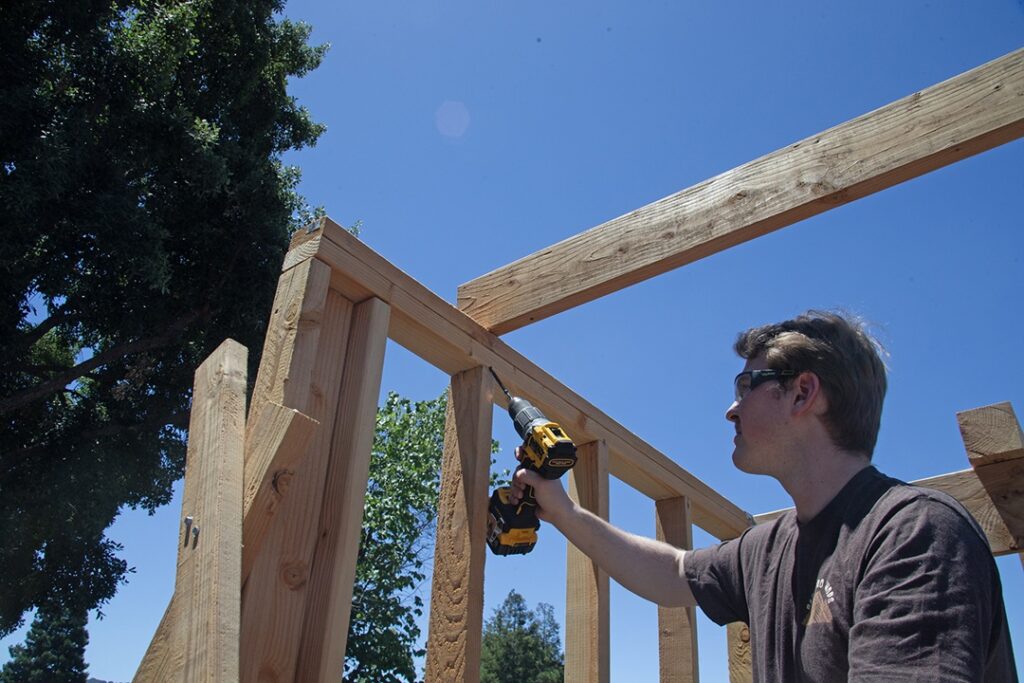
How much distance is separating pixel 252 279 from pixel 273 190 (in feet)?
4.25

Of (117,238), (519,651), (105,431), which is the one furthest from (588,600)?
(519,651)

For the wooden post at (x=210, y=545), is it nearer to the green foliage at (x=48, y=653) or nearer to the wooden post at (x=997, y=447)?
the wooden post at (x=997, y=447)

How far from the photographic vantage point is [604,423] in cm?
301

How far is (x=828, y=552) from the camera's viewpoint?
1.65 m

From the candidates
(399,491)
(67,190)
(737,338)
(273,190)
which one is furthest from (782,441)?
(399,491)

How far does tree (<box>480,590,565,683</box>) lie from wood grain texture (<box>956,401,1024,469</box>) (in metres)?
28.4

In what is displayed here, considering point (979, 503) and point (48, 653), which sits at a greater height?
point (48, 653)

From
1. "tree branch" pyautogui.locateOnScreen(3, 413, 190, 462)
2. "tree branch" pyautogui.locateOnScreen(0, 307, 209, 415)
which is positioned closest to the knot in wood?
"tree branch" pyautogui.locateOnScreen(0, 307, 209, 415)

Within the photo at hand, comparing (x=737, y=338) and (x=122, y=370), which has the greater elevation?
(x=122, y=370)

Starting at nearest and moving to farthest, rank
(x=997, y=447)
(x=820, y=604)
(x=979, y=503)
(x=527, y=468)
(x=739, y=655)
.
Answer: (x=820, y=604) < (x=527, y=468) < (x=997, y=447) < (x=979, y=503) < (x=739, y=655)

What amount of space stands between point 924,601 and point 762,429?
2.19 feet

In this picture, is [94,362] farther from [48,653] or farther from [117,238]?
[48,653]

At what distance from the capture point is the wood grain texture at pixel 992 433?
2.61 metres

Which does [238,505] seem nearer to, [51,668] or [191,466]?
[191,466]
